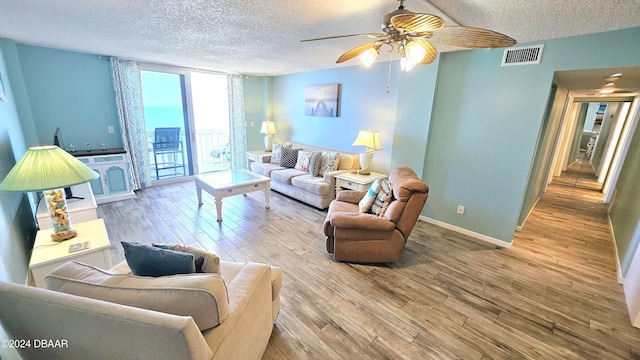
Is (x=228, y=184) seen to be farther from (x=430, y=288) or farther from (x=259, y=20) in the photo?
(x=430, y=288)

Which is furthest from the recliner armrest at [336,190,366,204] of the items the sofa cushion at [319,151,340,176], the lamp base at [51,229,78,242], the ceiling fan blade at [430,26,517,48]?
the lamp base at [51,229,78,242]

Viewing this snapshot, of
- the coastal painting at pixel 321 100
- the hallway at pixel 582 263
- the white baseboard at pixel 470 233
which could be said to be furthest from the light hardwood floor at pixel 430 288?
the coastal painting at pixel 321 100

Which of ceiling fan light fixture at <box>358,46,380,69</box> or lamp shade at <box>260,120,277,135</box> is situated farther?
lamp shade at <box>260,120,277,135</box>

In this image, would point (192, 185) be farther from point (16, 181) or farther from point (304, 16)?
point (304, 16)

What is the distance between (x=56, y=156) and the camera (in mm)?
1646

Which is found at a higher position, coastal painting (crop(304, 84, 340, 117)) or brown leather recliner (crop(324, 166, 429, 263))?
coastal painting (crop(304, 84, 340, 117))

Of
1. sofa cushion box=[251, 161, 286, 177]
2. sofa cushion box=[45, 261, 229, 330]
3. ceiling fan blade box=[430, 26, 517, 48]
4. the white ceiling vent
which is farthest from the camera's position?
sofa cushion box=[251, 161, 286, 177]

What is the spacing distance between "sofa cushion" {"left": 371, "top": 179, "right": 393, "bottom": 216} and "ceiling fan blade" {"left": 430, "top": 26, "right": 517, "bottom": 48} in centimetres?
147

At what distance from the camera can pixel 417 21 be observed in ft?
4.10

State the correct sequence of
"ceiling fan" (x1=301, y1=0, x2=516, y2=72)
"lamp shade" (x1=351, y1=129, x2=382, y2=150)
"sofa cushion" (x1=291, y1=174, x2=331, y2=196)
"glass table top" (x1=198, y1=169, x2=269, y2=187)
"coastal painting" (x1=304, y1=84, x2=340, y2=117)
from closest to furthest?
"ceiling fan" (x1=301, y1=0, x2=516, y2=72), "glass table top" (x1=198, y1=169, x2=269, y2=187), "lamp shade" (x1=351, y1=129, x2=382, y2=150), "sofa cushion" (x1=291, y1=174, x2=331, y2=196), "coastal painting" (x1=304, y1=84, x2=340, y2=117)

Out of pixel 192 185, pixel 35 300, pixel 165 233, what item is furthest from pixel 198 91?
pixel 35 300

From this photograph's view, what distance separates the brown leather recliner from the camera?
2.43 m

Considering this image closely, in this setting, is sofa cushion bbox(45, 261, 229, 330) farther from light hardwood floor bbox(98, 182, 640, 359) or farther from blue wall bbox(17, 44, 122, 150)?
blue wall bbox(17, 44, 122, 150)

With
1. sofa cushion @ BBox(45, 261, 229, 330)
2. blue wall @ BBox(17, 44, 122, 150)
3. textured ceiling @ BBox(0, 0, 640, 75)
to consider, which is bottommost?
sofa cushion @ BBox(45, 261, 229, 330)
